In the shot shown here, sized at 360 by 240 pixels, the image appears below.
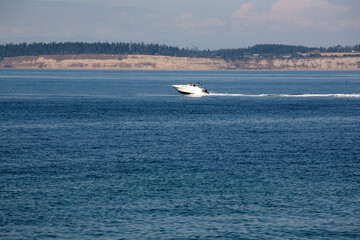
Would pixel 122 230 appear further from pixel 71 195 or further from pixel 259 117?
pixel 259 117

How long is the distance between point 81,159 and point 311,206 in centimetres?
2175

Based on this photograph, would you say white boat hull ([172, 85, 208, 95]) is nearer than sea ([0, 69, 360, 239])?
No

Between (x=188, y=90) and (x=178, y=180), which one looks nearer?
(x=178, y=180)

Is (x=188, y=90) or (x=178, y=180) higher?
(x=188, y=90)

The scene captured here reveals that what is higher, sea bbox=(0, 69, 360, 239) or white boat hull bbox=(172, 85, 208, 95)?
white boat hull bbox=(172, 85, 208, 95)

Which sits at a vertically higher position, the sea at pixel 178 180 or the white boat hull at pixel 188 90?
the white boat hull at pixel 188 90

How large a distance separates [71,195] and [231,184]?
34.8ft

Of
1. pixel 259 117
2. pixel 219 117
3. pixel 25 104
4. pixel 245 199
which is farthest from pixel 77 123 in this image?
pixel 245 199

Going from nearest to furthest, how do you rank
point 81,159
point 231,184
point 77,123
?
point 231,184 → point 81,159 → point 77,123

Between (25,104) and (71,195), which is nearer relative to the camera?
(71,195)

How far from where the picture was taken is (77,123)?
76.0 meters

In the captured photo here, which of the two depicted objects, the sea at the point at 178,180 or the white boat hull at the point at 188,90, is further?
the white boat hull at the point at 188,90

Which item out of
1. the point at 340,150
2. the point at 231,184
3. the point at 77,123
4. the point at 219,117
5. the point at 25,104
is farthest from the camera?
the point at 25,104

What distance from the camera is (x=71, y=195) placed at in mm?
33781
